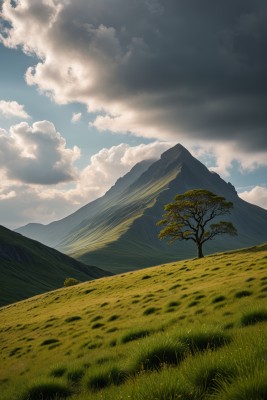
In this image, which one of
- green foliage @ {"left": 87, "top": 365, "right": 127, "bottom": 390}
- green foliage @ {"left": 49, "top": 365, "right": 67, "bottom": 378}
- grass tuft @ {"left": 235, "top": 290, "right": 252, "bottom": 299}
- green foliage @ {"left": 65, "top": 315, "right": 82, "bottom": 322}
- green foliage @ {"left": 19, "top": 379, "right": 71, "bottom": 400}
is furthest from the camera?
green foliage @ {"left": 65, "top": 315, "right": 82, "bottom": 322}

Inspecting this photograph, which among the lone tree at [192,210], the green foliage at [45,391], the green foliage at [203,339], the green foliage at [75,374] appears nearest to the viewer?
the green foliage at [45,391]

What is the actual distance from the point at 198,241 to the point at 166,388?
64919mm

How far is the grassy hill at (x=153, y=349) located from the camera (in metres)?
6.20

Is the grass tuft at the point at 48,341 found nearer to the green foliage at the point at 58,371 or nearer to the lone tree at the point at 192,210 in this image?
the green foliage at the point at 58,371

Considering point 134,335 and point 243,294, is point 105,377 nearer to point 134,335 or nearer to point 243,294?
point 134,335

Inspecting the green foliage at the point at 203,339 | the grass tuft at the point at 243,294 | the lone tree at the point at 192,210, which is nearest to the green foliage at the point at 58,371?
the green foliage at the point at 203,339

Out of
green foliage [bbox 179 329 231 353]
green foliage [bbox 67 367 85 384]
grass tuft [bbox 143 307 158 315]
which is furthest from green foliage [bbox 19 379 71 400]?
grass tuft [bbox 143 307 158 315]

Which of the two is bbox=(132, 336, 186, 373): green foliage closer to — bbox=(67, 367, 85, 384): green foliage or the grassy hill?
the grassy hill

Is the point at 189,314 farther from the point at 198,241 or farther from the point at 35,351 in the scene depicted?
the point at 198,241

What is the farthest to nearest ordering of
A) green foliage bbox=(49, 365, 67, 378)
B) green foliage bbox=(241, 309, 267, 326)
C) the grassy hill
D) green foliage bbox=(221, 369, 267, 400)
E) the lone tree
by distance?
1. the lone tree
2. green foliage bbox=(241, 309, 267, 326)
3. green foliage bbox=(49, 365, 67, 378)
4. the grassy hill
5. green foliage bbox=(221, 369, 267, 400)

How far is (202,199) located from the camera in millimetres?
68375

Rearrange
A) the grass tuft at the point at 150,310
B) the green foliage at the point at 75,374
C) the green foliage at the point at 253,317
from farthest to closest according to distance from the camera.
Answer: the grass tuft at the point at 150,310 → the green foliage at the point at 253,317 → the green foliage at the point at 75,374

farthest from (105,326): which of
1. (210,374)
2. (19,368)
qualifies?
(210,374)

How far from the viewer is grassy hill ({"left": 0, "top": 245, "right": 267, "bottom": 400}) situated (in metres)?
6.20
